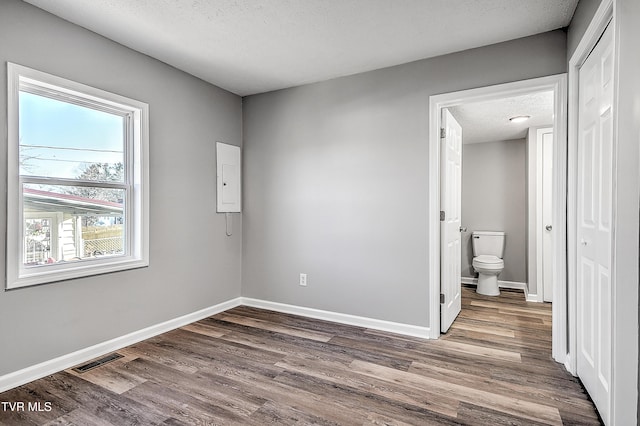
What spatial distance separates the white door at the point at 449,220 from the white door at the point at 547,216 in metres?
1.48

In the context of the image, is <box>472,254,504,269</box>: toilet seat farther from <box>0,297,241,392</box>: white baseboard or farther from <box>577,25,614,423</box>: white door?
<box>0,297,241,392</box>: white baseboard

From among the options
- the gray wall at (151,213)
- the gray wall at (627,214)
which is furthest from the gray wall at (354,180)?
the gray wall at (627,214)

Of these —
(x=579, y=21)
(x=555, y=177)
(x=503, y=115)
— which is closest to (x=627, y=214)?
(x=555, y=177)

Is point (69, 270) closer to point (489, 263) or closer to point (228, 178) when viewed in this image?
point (228, 178)

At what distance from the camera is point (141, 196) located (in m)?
2.93

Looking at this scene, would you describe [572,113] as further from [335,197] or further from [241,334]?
[241,334]

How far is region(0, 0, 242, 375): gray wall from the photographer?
7.24ft

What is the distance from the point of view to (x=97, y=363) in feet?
8.19

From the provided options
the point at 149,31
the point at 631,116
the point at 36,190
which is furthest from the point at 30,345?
the point at 631,116

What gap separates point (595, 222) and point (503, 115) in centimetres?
231

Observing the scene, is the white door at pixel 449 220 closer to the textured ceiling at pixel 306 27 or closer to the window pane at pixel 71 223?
the textured ceiling at pixel 306 27

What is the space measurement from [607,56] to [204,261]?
3466 mm

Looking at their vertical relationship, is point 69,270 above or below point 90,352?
above

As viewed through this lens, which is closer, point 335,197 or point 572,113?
point 572,113
